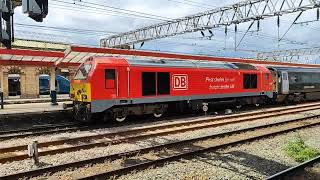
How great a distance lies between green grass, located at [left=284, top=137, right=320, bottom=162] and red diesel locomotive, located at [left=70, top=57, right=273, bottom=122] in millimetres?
7590

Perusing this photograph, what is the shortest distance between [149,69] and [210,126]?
390 centimetres

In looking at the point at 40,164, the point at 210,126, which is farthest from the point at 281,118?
the point at 40,164

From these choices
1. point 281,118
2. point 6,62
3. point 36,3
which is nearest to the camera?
point 36,3

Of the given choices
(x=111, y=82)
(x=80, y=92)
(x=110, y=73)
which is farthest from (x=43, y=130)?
(x=110, y=73)

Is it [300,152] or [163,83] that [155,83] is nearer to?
[163,83]

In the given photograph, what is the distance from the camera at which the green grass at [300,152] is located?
436 inches

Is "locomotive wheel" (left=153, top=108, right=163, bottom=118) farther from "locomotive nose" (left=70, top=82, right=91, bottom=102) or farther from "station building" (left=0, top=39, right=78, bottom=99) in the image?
"station building" (left=0, top=39, right=78, bottom=99)

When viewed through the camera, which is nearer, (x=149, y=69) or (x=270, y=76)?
(x=149, y=69)

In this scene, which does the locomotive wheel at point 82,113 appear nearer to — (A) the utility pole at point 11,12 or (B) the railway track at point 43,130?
(B) the railway track at point 43,130

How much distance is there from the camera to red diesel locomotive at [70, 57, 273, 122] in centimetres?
1648

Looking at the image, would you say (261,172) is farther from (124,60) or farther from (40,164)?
(124,60)

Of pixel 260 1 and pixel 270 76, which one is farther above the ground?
pixel 260 1

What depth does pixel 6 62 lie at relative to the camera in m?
A: 25.2

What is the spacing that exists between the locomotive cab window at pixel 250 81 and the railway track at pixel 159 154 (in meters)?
8.01
